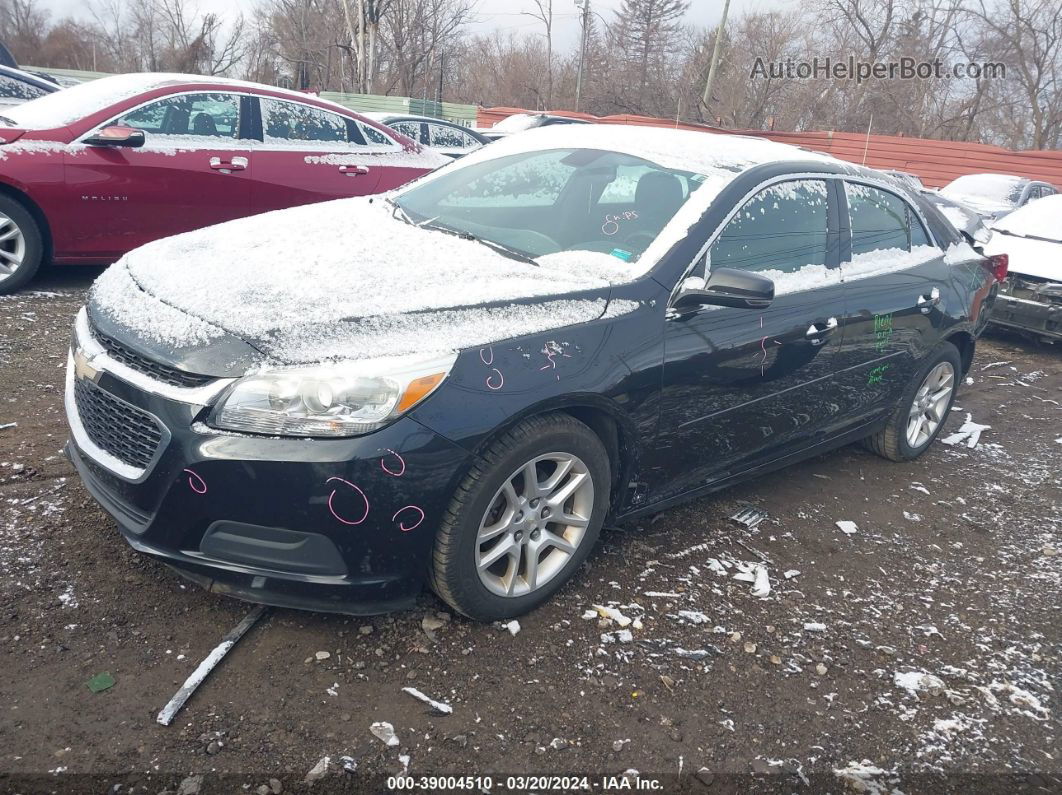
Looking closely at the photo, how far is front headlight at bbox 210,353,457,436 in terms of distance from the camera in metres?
2.39

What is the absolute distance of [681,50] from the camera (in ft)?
153

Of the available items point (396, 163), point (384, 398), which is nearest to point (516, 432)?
point (384, 398)

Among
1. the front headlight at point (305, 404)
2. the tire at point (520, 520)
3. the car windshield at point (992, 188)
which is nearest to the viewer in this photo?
the front headlight at point (305, 404)

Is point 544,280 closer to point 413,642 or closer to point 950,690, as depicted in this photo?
point 413,642

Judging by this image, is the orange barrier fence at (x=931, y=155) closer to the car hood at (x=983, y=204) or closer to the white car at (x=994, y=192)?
the white car at (x=994, y=192)

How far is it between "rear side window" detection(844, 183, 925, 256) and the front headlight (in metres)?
2.71

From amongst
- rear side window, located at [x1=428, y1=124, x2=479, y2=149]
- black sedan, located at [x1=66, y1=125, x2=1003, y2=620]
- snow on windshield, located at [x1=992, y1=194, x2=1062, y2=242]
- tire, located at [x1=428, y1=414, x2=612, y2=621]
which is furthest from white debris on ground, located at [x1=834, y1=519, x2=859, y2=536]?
rear side window, located at [x1=428, y1=124, x2=479, y2=149]

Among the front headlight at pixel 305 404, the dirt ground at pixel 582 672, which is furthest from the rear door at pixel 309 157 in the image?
the front headlight at pixel 305 404

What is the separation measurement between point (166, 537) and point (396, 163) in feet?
18.3

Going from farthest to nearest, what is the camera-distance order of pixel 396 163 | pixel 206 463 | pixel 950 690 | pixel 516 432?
pixel 396 163, pixel 950 690, pixel 516 432, pixel 206 463

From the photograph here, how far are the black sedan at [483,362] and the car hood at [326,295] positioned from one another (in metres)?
0.01

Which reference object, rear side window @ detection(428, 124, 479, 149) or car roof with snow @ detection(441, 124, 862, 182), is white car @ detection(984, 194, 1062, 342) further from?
rear side window @ detection(428, 124, 479, 149)

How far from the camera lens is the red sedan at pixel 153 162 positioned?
5.63m

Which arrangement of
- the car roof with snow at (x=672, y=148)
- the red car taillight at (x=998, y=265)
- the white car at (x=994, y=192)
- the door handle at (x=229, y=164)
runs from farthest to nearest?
the white car at (x=994, y=192)
the door handle at (x=229, y=164)
the red car taillight at (x=998, y=265)
the car roof with snow at (x=672, y=148)
